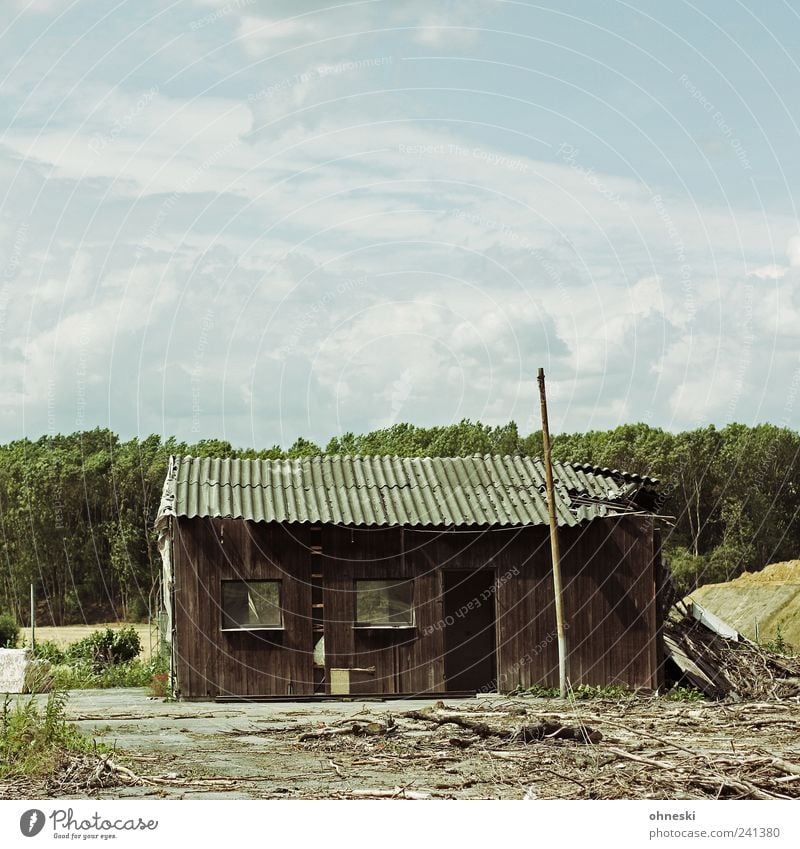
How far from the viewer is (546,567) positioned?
88.9 feet

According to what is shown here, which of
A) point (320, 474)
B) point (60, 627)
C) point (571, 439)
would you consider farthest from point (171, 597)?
point (571, 439)

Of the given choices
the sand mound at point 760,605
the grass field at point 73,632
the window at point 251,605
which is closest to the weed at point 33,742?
the window at point 251,605

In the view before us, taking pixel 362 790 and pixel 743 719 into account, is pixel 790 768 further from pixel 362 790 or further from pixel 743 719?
pixel 743 719

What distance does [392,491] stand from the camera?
27.9 meters

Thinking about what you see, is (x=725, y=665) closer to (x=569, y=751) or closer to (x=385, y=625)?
(x=385, y=625)

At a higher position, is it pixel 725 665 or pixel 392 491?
pixel 392 491

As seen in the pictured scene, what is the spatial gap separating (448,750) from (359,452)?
Result: 46502 millimetres

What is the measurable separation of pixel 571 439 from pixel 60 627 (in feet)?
98.7

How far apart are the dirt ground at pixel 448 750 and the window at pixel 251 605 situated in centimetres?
186

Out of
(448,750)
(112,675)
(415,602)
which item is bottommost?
(112,675)

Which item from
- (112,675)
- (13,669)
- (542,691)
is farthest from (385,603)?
(13,669)

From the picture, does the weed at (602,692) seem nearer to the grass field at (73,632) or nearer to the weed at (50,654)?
the weed at (50,654)

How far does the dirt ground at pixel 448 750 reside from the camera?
43.5ft

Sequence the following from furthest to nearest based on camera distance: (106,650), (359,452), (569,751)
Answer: (359,452), (106,650), (569,751)
